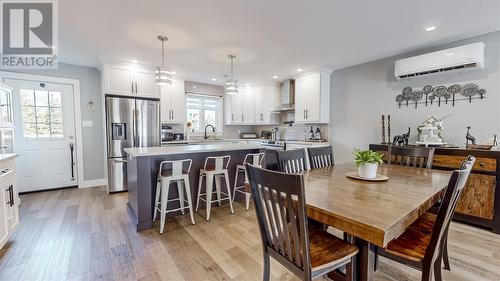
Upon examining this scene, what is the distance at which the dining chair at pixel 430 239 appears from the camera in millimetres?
1119

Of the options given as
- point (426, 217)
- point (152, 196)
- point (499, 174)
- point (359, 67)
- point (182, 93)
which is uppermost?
point (359, 67)

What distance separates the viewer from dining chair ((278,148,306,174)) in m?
1.98

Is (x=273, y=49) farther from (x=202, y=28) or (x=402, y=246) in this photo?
(x=402, y=246)

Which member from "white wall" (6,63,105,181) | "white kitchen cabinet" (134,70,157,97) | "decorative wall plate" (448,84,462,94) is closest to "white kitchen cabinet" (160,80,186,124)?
"white kitchen cabinet" (134,70,157,97)

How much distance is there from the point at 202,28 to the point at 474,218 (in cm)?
401

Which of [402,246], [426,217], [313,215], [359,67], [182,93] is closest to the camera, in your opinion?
[313,215]

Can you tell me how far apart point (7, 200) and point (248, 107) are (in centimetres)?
487

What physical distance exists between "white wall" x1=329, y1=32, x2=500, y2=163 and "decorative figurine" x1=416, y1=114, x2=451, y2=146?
0.19 m

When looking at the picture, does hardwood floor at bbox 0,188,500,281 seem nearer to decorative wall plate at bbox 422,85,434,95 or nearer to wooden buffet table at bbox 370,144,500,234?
wooden buffet table at bbox 370,144,500,234

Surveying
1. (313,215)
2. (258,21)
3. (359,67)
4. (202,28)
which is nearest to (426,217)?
(313,215)

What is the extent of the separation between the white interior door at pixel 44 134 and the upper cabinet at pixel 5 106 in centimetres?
79

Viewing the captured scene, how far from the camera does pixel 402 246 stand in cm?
132

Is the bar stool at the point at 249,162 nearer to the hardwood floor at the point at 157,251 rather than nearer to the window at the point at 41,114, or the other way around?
the hardwood floor at the point at 157,251

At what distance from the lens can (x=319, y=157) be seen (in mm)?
2426
